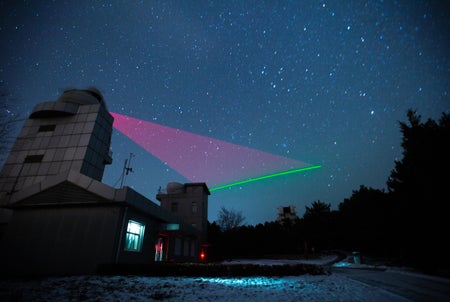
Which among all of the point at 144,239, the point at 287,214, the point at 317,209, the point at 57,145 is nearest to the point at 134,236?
Answer: the point at 144,239

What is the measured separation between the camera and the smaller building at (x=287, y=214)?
190ft

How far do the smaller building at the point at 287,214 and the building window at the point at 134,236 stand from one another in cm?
4783

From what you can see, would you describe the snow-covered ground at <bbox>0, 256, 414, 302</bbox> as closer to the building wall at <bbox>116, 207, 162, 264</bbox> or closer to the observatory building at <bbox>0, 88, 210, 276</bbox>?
the observatory building at <bbox>0, 88, 210, 276</bbox>

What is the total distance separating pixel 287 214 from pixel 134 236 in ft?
174

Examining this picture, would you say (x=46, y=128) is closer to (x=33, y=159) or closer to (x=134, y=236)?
(x=33, y=159)

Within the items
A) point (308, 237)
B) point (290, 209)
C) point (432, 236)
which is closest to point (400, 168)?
point (432, 236)

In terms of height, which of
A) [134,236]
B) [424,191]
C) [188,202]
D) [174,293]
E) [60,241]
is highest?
[188,202]

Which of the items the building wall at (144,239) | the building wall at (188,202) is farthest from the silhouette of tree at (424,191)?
the building wall at (188,202)

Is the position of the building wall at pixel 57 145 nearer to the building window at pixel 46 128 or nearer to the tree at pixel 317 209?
the building window at pixel 46 128

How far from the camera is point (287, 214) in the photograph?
6062cm

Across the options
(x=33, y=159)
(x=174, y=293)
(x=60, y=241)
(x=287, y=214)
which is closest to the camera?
(x=174, y=293)

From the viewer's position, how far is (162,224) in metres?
17.9

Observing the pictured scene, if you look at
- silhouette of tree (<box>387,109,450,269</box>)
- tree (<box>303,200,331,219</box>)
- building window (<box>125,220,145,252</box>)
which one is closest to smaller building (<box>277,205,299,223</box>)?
tree (<box>303,200,331,219</box>)

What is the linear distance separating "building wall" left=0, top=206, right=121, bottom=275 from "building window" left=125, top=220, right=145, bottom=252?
5.03ft
